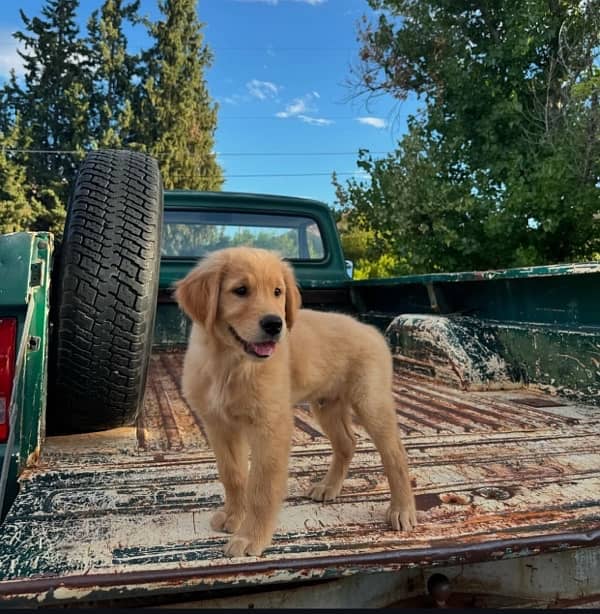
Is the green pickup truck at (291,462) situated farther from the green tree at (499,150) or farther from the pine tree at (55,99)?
the pine tree at (55,99)

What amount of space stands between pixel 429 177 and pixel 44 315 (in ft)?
33.1

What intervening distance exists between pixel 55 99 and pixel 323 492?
3781 centimetres

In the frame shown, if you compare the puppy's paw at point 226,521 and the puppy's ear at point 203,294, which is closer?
the puppy's paw at point 226,521

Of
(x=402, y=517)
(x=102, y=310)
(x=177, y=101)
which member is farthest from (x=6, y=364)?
(x=177, y=101)

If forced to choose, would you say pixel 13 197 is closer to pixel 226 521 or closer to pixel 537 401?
pixel 537 401

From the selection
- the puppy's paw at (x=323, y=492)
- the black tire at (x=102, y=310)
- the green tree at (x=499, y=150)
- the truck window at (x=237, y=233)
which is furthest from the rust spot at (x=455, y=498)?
the green tree at (x=499, y=150)

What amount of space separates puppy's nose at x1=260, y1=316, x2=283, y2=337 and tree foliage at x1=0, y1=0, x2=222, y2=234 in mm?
32523

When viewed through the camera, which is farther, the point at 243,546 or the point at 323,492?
the point at 323,492

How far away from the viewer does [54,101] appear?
34562 mm

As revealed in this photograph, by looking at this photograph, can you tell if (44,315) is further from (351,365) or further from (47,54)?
(47,54)

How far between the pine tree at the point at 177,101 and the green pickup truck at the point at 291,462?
31.0 metres

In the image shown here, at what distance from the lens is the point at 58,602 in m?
1.35

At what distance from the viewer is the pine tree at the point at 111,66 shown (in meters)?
33.8

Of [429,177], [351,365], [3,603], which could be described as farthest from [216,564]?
[429,177]
